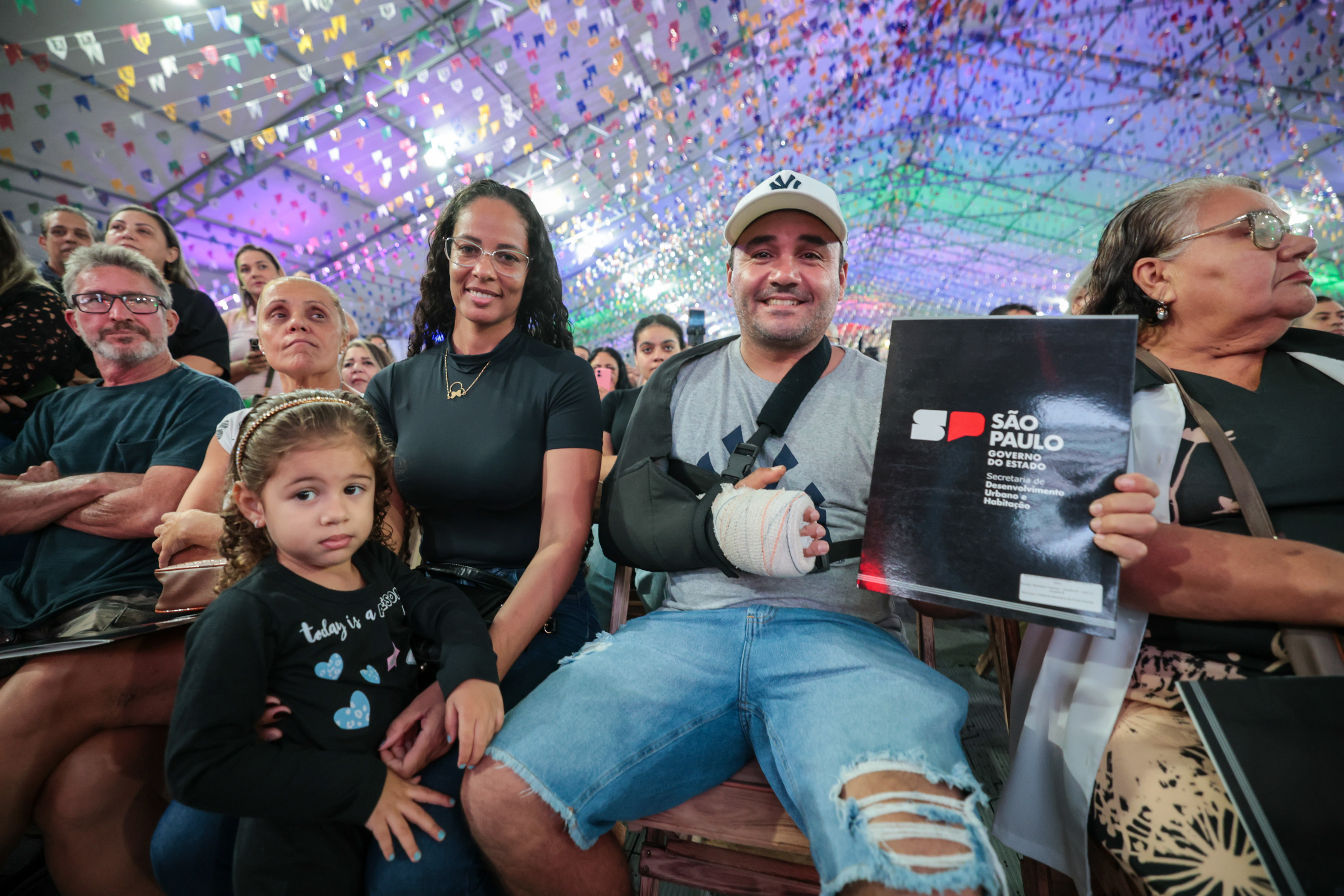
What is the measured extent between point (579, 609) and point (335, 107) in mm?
7626

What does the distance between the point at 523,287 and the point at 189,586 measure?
1.19 m

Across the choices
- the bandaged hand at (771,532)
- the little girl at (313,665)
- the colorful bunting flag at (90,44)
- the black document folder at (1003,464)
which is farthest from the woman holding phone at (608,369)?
the colorful bunting flag at (90,44)

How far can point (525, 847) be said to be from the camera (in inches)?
42.4

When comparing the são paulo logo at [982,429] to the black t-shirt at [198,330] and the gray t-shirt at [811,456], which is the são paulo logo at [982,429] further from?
the black t-shirt at [198,330]

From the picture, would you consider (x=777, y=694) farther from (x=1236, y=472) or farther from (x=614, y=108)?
(x=614, y=108)

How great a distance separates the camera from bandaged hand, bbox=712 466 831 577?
1163 mm

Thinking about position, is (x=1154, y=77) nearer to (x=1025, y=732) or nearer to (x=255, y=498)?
(x=1025, y=732)

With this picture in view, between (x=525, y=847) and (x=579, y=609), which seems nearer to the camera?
(x=525, y=847)

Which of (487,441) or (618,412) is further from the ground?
(618,412)

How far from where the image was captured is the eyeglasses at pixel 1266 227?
1.28 m

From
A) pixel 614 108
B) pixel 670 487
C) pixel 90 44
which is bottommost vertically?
pixel 670 487

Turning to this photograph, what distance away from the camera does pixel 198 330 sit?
107 inches

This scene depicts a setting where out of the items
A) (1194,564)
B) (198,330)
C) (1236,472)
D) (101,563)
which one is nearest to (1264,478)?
(1236,472)

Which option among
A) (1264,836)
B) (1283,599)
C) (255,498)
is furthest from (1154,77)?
(255,498)
